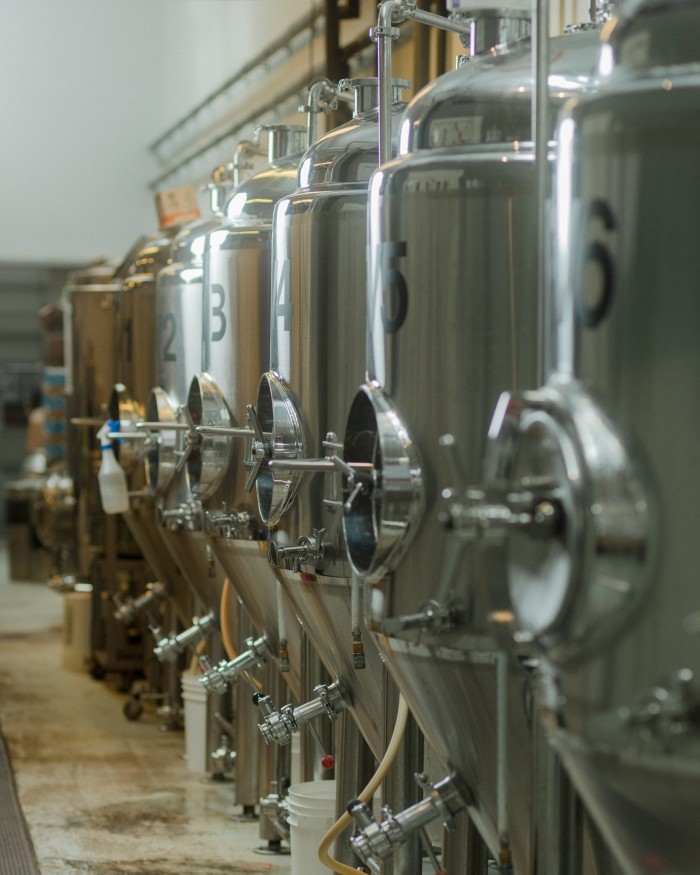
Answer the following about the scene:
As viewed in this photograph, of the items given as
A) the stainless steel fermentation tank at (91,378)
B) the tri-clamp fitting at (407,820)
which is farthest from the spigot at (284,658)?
the stainless steel fermentation tank at (91,378)

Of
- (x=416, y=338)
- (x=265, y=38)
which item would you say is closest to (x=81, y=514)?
(x=265, y=38)

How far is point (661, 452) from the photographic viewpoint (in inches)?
57.4

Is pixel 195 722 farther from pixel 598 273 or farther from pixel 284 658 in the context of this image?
pixel 598 273


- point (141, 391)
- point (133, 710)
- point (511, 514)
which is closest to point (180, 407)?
point (141, 391)

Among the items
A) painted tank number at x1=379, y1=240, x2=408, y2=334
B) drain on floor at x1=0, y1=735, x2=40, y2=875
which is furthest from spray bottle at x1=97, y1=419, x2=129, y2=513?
painted tank number at x1=379, y1=240, x2=408, y2=334

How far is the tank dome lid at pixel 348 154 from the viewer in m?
2.84

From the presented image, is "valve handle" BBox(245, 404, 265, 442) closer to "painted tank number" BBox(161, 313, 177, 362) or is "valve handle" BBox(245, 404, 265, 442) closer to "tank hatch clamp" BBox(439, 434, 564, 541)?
"painted tank number" BBox(161, 313, 177, 362)

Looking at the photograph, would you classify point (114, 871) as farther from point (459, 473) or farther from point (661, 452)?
point (661, 452)

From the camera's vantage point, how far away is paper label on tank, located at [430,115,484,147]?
2109mm

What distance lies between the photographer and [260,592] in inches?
137

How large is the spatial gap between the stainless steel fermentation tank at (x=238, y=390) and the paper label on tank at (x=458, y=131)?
132 cm

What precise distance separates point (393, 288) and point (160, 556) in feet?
10.0

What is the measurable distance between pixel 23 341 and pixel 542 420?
Result: 12981 mm

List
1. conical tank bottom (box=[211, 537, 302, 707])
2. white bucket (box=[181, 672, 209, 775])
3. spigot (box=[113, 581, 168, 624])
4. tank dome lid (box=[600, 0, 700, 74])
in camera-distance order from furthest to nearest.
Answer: spigot (box=[113, 581, 168, 624]) → white bucket (box=[181, 672, 209, 775]) → conical tank bottom (box=[211, 537, 302, 707]) → tank dome lid (box=[600, 0, 700, 74])
